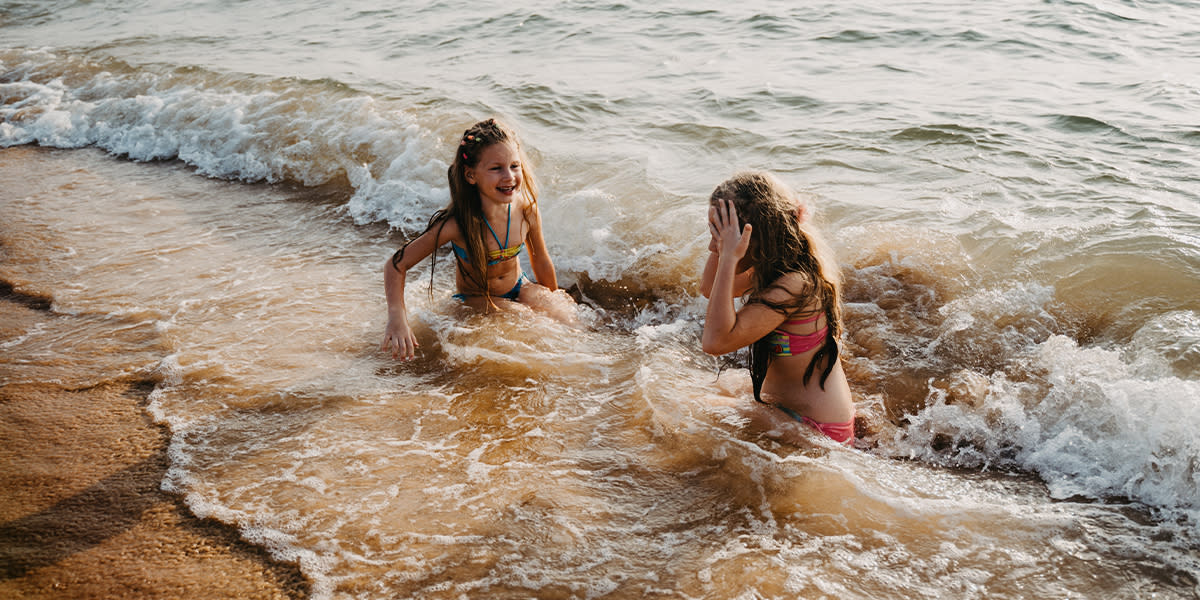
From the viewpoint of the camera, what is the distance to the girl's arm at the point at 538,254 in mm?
5422

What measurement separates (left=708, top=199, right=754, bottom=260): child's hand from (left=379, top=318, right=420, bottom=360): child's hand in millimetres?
1700

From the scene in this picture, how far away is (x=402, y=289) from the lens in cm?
455

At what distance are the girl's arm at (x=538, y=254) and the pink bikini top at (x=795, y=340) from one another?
6.61 feet

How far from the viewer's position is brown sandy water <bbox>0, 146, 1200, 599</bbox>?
2990mm

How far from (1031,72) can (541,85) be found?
5.54m

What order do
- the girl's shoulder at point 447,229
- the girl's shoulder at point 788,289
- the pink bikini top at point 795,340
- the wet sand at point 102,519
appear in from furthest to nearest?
the girl's shoulder at point 447,229 → the pink bikini top at point 795,340 → the girl's shoulder at point 788,289 → the wet sand at point 102,519

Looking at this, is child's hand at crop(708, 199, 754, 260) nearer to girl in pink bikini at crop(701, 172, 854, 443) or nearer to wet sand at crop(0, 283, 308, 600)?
girl in pink bikini at crop(701, 172, 854, 443)

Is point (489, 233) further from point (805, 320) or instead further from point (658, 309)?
point (805, 320)

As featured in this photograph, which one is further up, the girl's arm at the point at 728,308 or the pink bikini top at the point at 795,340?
the girl's arm at the point at 728,308

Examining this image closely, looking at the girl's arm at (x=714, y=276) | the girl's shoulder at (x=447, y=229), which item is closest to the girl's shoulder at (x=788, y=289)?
the girl's arm at (x=714, y=276)

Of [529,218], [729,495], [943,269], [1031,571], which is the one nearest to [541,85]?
[529,218]

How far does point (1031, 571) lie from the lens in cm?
300

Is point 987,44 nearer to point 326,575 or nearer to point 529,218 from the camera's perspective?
point 529,218

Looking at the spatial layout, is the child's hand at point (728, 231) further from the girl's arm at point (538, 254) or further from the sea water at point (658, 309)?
the girl's arm at point (538, 254)
